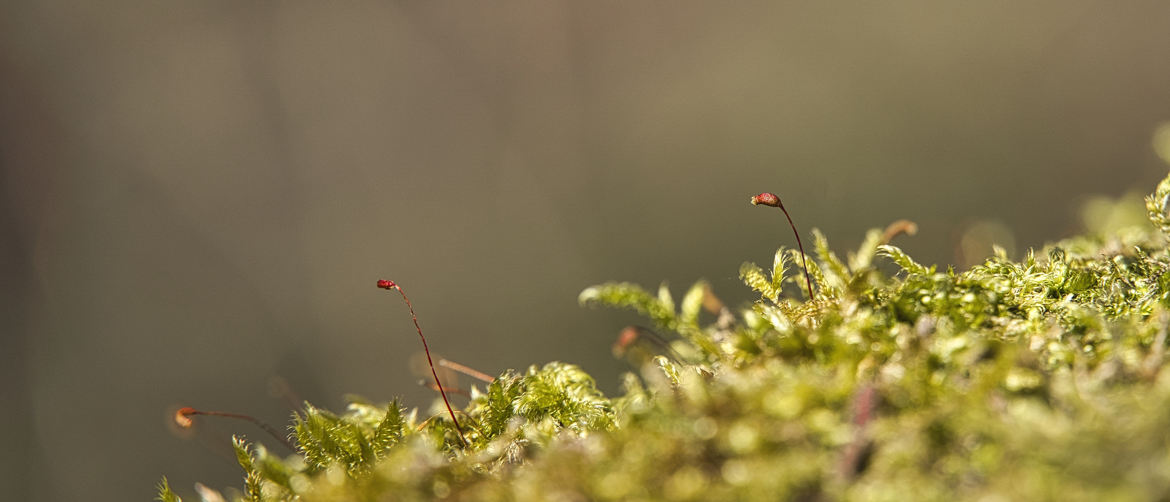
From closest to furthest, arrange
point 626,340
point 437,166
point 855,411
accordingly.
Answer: point 855,411
point 626,340
point 437,166

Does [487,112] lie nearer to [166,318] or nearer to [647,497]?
[166,318]

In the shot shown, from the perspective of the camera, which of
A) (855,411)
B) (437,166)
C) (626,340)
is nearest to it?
(855,411)

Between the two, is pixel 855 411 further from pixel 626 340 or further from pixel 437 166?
pixel 437 166

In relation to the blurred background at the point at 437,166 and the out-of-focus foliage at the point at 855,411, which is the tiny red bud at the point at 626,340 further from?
A: the blurred background at the point at 437,166

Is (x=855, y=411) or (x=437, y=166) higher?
(x=437, y=166)

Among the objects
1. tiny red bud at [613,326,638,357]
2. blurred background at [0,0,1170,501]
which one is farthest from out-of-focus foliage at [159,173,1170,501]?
blurred background at [0,0,1170,501]

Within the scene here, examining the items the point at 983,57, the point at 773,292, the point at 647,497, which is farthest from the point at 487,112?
the point at 647,497

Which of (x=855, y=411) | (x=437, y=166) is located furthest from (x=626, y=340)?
(x=437, y=166)
